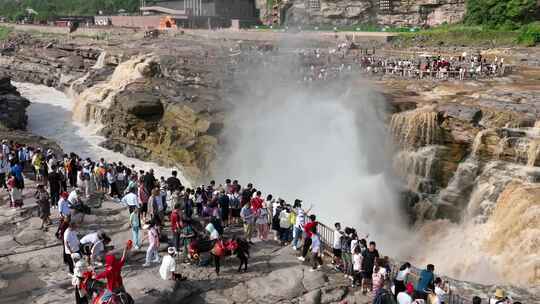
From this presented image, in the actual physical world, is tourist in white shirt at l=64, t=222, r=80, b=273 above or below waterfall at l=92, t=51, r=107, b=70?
below

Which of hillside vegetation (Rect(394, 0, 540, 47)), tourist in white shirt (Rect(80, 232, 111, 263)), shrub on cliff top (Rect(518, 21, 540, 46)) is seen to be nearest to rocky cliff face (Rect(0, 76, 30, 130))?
tourist in white shirt (Rect(80, 232, 111, 263))

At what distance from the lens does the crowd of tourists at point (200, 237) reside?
29.3 feet

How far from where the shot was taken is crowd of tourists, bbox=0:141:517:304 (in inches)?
351

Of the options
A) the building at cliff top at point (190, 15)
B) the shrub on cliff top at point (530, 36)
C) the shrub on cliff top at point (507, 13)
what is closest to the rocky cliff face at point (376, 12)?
the building at cliff top at point (190, 15)

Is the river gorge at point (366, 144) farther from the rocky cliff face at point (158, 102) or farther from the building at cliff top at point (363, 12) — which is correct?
the building at cliff top at point (363, 12)

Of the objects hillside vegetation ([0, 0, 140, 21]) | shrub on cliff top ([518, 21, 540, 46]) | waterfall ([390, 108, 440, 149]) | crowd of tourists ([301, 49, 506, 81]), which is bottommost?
waterfall ([390, 108, 440, 149])

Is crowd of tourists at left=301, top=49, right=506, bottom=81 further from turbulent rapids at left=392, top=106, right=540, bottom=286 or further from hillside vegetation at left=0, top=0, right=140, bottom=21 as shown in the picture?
hillside vegetation at left=0, top=0, right=140, bottom=21

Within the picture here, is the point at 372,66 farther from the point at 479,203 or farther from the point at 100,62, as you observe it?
the point at 100,62

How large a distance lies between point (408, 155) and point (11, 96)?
891 inches

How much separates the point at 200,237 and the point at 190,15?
6453 cm

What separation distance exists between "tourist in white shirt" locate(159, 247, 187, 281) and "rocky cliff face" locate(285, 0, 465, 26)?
5907 centimetres

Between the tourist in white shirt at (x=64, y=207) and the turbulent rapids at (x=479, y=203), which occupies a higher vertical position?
the tourist in white shirt at (x=64, y=207)

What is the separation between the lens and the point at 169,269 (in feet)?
32.7

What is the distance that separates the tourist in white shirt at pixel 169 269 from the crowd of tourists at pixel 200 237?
0.02 metres
